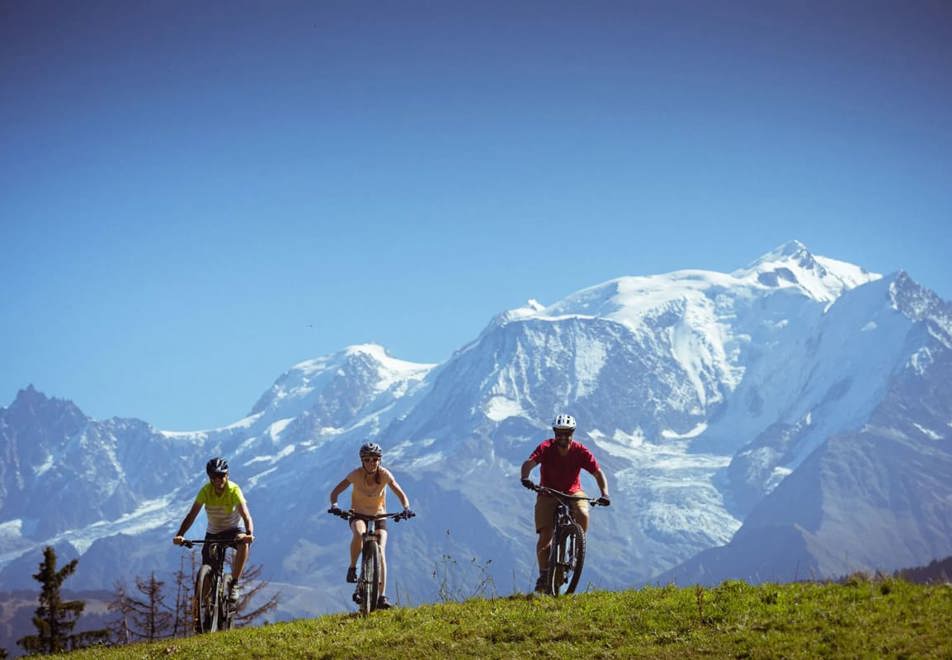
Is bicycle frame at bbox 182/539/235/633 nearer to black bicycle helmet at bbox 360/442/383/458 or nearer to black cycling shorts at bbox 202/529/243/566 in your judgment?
black cycling shorts at bbox 202/529/243/566

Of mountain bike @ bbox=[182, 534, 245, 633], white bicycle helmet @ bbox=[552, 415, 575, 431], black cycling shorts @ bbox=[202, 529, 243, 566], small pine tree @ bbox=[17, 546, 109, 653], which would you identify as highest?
white bicycle helmet @ bbox=[552, 415, 575, 431]

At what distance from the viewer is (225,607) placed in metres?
21.6

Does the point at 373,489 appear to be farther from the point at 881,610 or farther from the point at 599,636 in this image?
the point at 881,610

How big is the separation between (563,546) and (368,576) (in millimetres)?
3712

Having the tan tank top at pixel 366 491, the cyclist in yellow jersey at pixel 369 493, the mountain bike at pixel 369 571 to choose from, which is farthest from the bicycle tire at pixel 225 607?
the tan tank top at pixel 366 491

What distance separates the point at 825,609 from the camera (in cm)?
1723

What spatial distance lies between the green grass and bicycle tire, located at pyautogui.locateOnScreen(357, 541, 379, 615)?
0.45 metres

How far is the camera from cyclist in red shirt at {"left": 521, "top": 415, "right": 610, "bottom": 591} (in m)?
21.0

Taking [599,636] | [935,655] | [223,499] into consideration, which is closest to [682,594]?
[599,636]

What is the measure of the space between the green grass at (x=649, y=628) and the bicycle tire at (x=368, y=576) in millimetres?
446

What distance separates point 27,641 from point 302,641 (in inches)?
1543

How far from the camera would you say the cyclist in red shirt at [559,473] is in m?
21.0

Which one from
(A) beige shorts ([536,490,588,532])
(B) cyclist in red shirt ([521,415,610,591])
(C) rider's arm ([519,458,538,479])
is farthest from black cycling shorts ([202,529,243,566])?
(A) beige shorts ([536,490,588,532])

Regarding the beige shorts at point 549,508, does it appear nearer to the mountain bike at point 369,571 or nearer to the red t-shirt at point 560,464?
the red t-shirt at point 560,464
